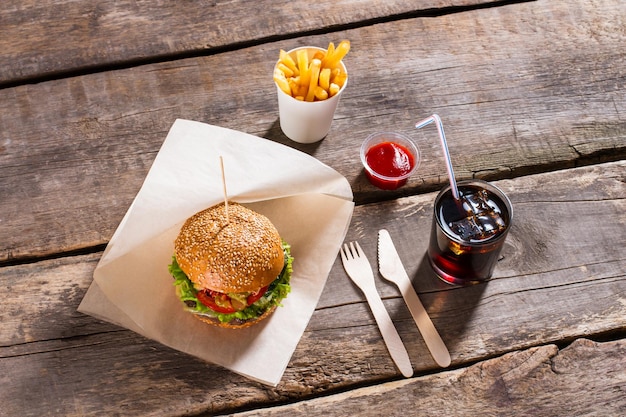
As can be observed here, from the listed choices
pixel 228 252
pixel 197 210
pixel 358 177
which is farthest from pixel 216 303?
pixel 358 177

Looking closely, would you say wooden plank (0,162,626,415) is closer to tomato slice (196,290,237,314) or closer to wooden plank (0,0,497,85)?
tomato slice (196,290,237,314)

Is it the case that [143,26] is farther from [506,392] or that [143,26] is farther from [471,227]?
[506,392]

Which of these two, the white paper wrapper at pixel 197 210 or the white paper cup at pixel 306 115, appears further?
the white paper cup at pixel 306 115

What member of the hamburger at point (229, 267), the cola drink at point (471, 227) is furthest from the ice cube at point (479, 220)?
the hamburger at point (229, 267)

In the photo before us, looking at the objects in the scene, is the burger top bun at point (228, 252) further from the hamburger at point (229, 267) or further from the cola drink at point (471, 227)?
the cola drink at point (471, 227)

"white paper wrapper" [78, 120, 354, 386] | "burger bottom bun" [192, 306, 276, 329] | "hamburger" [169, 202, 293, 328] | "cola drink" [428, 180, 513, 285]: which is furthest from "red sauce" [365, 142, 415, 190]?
"burger bottom bun" [192, 306, 276, 329]
